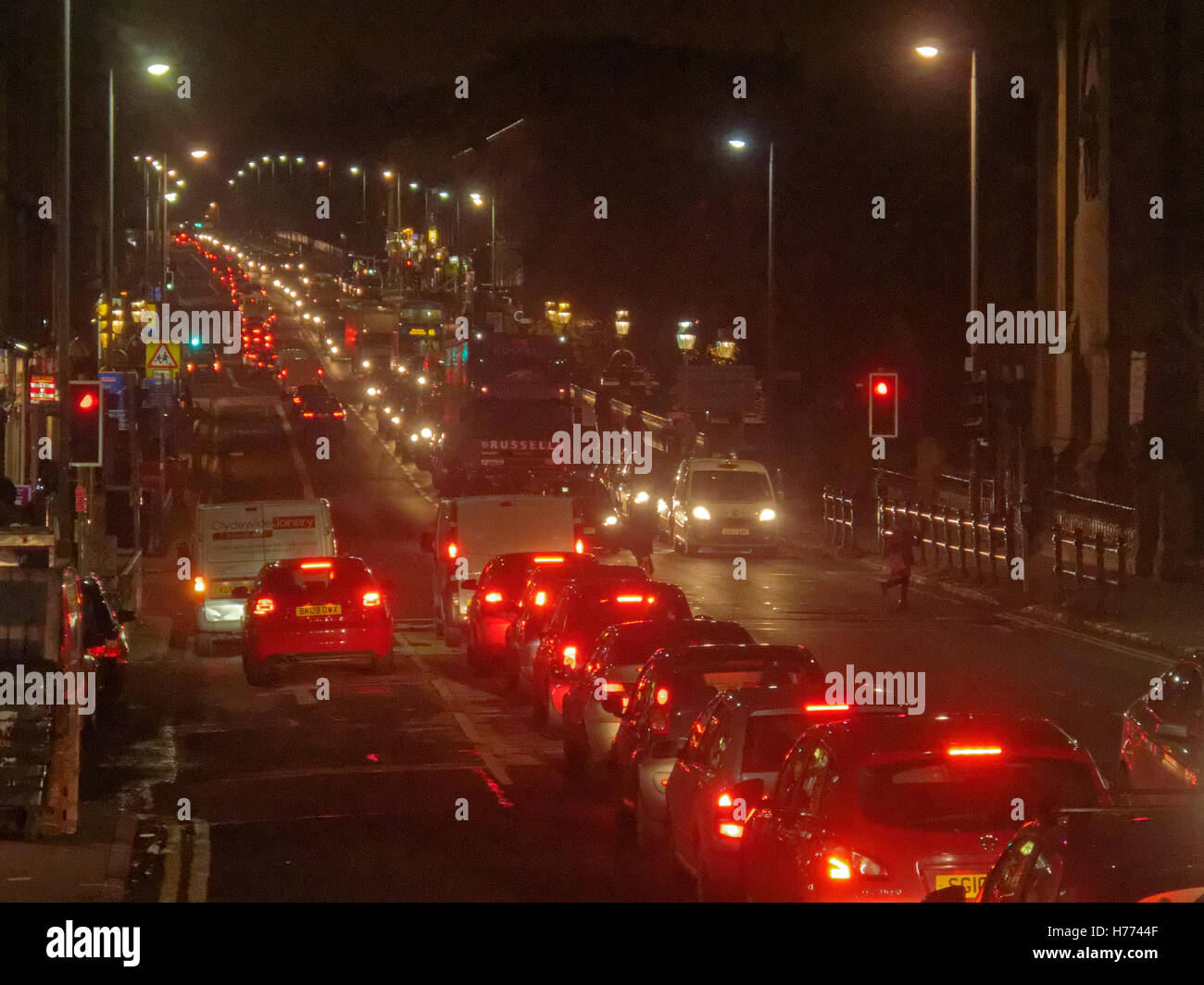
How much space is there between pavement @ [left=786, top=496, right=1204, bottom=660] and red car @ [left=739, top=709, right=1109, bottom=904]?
41.7ft

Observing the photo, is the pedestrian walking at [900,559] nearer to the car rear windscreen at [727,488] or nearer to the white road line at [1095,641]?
the white road line at [1095,641]

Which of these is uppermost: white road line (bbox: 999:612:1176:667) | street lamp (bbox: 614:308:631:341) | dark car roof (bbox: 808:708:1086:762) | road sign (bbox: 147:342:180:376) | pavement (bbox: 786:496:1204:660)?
street lamp (bbox: 614:308:631:341)

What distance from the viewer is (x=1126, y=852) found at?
549cm

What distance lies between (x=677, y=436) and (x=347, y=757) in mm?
40935

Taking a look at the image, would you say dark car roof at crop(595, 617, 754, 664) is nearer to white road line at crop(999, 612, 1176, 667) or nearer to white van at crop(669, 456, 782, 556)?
white road line at crop(999, 612, 1176, 667)

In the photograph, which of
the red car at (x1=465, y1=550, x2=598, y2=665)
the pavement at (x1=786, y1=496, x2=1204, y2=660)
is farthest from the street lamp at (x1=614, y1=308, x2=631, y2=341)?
the red car at (x1=465, y1=550, x2=598, y2=665)

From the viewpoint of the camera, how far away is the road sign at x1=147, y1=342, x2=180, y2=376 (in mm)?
37094

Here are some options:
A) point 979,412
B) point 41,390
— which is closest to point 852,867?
point 979,412

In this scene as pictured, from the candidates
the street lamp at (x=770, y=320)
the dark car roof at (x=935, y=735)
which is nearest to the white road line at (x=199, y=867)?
the dark car roof at (x=935, y=735)

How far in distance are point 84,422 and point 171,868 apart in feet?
48.1

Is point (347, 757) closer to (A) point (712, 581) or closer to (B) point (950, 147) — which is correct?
(A) point (712, 581)

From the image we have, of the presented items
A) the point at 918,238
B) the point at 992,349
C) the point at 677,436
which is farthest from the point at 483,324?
the point at 992,349

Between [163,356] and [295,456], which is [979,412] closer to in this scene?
[163,356]

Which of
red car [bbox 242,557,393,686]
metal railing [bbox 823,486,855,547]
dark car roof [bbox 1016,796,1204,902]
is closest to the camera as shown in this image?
dark car roof [bbox 1016,796,1204,902]
